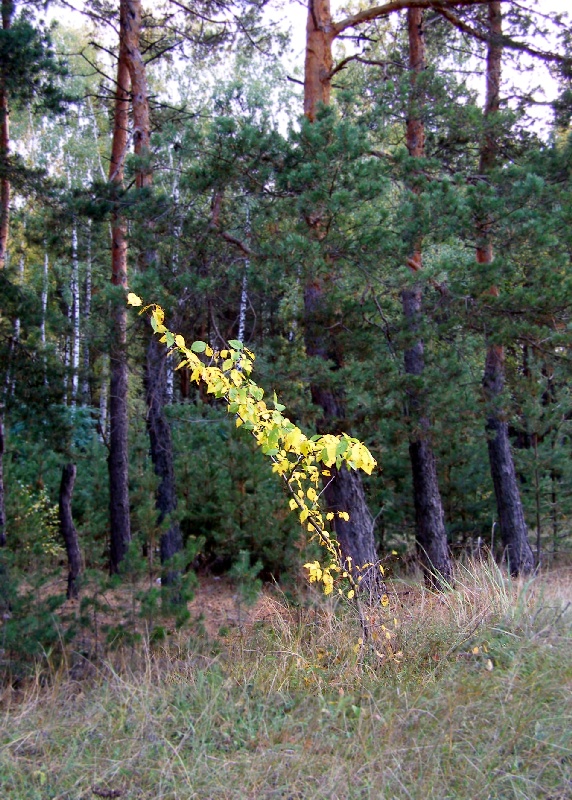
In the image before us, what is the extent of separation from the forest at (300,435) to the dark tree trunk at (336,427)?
0.10ft

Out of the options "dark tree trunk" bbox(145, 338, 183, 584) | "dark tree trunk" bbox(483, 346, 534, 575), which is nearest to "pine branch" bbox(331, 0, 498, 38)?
"dark tree trunk" bbox(145, 338, 183, 584)

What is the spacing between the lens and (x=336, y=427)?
→ 742 cm

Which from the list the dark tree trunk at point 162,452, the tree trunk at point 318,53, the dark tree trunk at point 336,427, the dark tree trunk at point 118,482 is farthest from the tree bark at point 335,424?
the dark tree trunk at point 118,482

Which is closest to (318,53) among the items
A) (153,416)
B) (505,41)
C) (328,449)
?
(505,41)

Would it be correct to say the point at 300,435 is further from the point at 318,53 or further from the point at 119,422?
the point at 119,422

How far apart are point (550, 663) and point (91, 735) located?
7.02 feet

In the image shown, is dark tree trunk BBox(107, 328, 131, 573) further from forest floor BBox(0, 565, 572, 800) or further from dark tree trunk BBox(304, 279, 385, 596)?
forest floor BBox(0, 565, 572, 800)

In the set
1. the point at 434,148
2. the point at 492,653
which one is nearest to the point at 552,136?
the point at 434,148

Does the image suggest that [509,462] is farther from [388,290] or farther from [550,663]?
[550,663]

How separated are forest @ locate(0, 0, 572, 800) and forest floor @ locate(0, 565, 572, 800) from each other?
0.02m

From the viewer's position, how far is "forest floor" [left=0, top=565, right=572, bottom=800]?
271 centimetres

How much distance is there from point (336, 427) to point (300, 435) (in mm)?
4097

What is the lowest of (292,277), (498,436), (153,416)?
(498,436)

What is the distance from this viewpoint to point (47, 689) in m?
4.04
